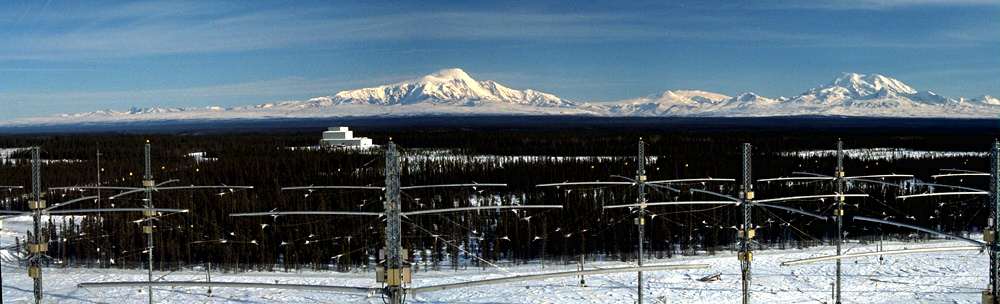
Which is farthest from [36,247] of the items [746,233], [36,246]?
[746,233]

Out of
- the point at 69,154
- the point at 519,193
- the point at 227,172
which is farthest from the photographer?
the point at 69,154

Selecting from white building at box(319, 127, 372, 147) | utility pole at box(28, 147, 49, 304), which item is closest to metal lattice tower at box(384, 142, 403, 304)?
utility pole at box(28, 147, 49, 304)

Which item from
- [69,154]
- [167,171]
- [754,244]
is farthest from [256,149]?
[754,244]

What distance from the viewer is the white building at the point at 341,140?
555 ft

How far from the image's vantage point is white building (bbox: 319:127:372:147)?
169 m

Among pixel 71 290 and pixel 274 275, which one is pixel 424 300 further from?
pixel 71 290

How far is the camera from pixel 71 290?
37875mm

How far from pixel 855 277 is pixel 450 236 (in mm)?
25801

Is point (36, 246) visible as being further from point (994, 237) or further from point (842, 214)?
point (842, 214)

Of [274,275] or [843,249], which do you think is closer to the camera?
[274,275]

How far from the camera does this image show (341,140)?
17212 cm

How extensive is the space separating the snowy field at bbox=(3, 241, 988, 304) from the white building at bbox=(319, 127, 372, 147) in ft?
409

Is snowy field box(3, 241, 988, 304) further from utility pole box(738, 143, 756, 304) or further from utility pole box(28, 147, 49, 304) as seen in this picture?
utility pole box(28, 147, 49, 304)

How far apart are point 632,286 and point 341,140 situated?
453 ft
